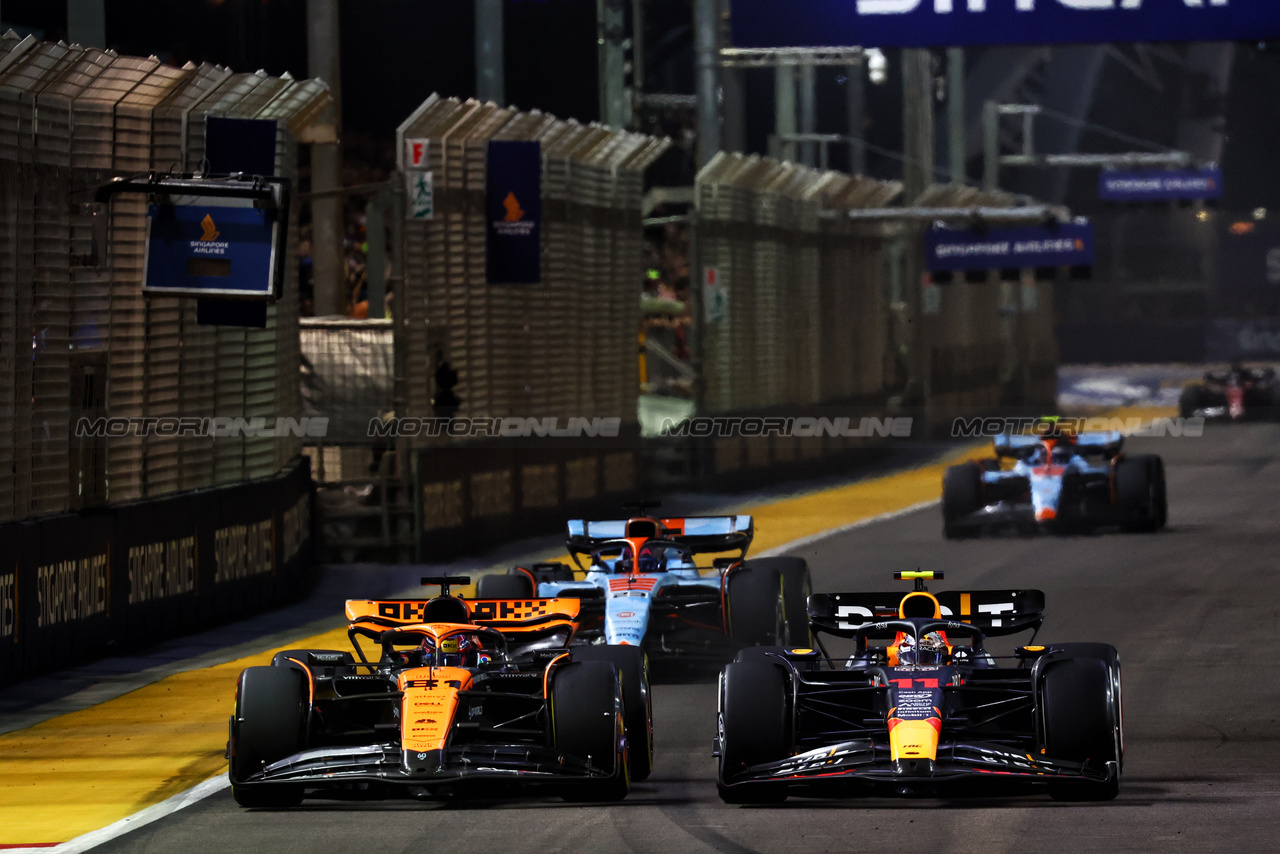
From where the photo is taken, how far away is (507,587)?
566 inches

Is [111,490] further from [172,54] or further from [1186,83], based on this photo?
[1186,83]

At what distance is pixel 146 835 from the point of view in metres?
9.67

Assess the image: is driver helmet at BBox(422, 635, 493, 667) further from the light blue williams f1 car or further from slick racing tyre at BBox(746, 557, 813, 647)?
slick racing tyre at BBox(746, 557, 813, 647)

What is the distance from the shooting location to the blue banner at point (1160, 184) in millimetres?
56000

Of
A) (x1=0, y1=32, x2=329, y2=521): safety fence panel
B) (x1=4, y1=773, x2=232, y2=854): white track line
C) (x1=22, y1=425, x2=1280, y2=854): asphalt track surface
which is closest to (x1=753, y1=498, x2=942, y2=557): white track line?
(x1=22, y1=425, x2=1280, y2=854): asphalt track surface

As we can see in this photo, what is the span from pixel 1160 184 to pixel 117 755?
48.0m

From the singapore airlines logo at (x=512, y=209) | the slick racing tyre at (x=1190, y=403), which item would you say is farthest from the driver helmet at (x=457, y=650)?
the slick racing tyre at (x=1190, y=403)

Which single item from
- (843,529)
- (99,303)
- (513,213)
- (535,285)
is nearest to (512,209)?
(513,213)

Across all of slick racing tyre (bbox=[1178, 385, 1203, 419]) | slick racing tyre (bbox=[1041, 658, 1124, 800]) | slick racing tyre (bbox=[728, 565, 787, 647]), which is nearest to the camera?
slick racing tyre (bbox=[1041, 658, 1124, 800])

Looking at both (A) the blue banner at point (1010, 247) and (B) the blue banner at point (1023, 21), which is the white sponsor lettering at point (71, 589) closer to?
(B) the blue banner at point (1023, 21)

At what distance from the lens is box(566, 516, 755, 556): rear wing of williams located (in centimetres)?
1535

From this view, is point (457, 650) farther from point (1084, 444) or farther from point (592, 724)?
point (1084, 444)

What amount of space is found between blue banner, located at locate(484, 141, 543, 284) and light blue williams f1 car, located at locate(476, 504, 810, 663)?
808cm

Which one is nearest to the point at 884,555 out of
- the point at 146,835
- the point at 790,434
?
the point at 790,434
